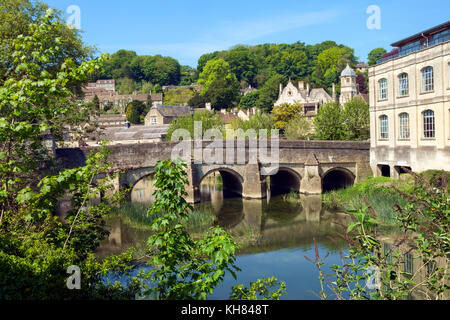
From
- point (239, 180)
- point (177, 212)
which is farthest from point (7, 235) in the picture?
point (239, 180)

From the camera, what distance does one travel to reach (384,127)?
2998cm

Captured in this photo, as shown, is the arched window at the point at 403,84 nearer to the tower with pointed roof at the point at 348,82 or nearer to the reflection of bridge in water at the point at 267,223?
the reflection of bridge in water at the point at 267,223

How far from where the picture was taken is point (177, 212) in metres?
6.07

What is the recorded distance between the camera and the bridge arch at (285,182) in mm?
33125

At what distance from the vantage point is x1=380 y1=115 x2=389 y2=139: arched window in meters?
29.7

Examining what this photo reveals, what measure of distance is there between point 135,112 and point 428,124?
204 feet

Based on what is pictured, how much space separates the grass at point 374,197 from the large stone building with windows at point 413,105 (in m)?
2.01

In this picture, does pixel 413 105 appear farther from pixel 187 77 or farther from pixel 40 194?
pixel 187 77

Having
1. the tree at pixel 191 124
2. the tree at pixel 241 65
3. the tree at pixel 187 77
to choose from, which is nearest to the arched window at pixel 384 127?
the tree at pixel 191 124

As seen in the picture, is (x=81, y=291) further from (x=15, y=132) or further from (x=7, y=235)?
(x=15, y=132)

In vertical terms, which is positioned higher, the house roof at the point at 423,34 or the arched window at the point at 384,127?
the house roof at the point at 423,34

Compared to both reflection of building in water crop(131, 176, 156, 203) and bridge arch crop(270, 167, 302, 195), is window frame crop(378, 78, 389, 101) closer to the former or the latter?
bridge arch crop(270, 167, 302, 195)

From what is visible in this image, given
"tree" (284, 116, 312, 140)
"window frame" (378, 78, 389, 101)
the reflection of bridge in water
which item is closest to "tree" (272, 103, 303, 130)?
"tree" (284, 116, 312, 140)
